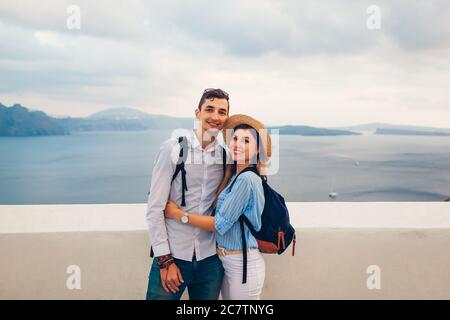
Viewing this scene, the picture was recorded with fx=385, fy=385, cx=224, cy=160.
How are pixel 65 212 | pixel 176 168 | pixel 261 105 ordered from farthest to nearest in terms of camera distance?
1. pixel 261 105
2. pixel 65 212
3. pixel 176 168

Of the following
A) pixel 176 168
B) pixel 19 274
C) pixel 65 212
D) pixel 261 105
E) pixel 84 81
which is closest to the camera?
pixel 176 168

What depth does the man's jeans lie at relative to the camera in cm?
152

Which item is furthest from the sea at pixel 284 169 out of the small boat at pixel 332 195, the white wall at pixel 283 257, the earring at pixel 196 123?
the earring at pixel 196 123

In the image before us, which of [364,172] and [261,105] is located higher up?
[261,105]

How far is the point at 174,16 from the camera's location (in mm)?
106062

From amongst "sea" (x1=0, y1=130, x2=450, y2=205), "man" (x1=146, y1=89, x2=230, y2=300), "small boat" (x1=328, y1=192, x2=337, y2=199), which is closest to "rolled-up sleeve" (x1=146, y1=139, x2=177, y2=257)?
"man" (x1=146, y1=89, x2=230, y2=300)

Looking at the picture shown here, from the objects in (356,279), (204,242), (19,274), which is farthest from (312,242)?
(19,274)

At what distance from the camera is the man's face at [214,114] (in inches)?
59.3

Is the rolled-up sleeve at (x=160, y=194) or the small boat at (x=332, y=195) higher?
the rolled-up sleeve at (x=160, y=194)

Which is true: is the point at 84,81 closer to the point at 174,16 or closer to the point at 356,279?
the point at 174,16

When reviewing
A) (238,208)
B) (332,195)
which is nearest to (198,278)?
(238,208)

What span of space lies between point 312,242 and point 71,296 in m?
1.28

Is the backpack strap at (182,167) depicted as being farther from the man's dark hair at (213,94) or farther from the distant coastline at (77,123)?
the distant coastline at (77,123)

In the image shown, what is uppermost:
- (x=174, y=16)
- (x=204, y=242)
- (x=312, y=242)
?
(x=174, y=16)
